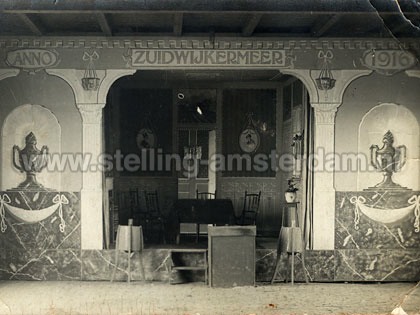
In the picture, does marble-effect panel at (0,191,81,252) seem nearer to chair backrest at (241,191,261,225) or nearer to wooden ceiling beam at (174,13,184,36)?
wooden ceiling beam at (174,13,184,36)

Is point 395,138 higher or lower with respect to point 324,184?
higher

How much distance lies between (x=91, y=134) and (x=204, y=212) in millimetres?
2437

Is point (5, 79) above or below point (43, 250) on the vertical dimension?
above

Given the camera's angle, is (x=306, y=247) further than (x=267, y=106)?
No

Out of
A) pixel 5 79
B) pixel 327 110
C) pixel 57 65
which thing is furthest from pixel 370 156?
pixel 5 79

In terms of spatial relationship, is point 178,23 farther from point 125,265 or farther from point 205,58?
point 125,265

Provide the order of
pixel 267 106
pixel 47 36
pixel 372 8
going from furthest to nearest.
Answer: pixel 267 106 < pixel 47 36 < pixel 372 8

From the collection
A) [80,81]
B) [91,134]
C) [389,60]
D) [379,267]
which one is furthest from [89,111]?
[379,267]

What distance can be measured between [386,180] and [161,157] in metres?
5.37

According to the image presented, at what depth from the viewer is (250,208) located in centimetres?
1133

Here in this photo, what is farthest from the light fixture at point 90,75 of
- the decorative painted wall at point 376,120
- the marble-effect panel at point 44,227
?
the decorative painted wall at point 376,120

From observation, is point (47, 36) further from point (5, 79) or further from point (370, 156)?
point (370, 156)

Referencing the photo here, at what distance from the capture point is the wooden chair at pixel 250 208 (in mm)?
10539

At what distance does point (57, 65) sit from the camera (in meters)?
7.71
